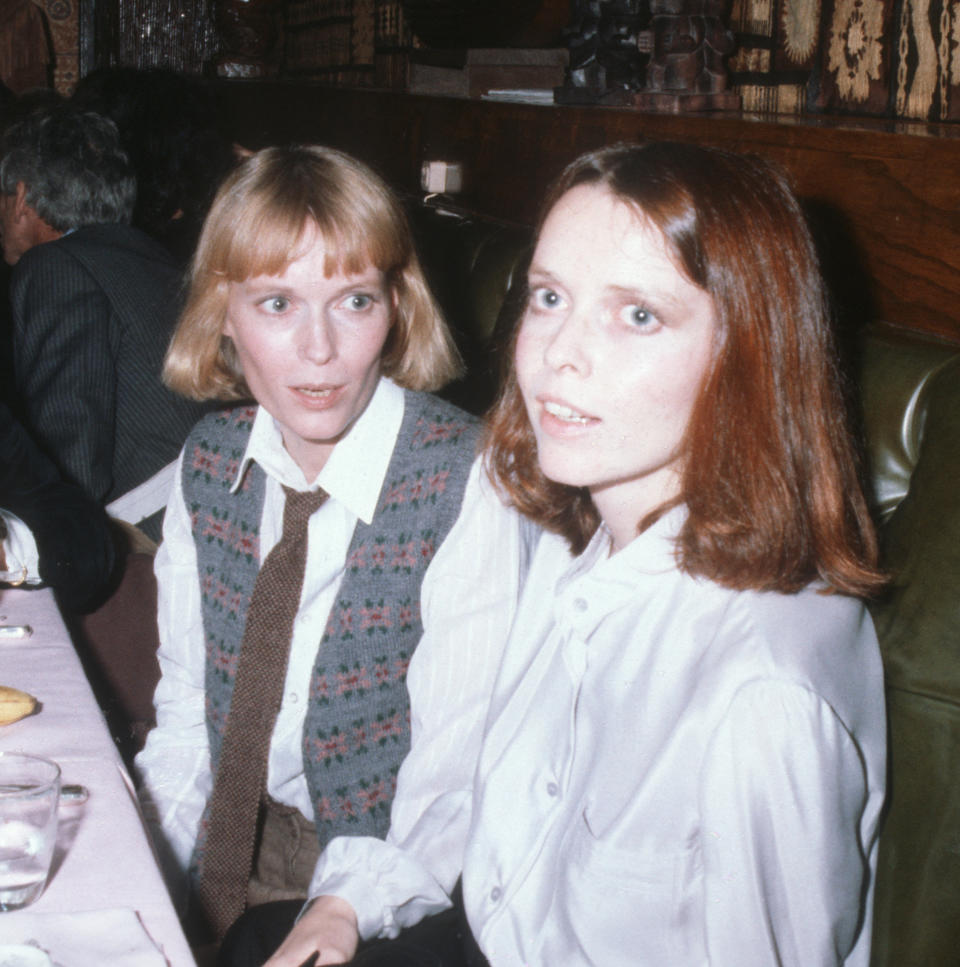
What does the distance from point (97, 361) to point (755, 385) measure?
193cm

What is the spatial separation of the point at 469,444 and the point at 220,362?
506mm

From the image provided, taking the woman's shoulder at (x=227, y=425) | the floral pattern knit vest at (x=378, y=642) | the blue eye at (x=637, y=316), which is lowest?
the floral pattern knit vest at (x=378, y=642)

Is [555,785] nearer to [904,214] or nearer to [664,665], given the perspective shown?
[664,665]

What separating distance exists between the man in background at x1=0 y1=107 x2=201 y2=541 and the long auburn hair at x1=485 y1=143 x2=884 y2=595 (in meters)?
1.77

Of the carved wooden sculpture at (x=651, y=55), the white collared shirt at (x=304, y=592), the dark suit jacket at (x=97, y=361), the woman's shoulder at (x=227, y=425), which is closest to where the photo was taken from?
the white collared shirt at (x=304, y=592)

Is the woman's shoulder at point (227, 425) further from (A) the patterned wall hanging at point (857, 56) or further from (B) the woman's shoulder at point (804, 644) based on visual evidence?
(A) the patterned wall hanging at point (857, 56)

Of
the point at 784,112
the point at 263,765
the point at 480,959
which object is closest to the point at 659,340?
the point at 480,959

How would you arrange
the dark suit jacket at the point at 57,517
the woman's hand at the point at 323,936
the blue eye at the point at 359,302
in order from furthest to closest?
the dark suit jacket at the point at 57,517 → the blue eye at the point at 359,302 → the woman's hand at the point at 323,936

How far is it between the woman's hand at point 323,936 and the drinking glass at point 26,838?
1.22 ft

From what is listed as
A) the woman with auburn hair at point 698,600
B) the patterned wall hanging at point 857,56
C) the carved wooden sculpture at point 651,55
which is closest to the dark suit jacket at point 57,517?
the woman with auburn hair at point 698,600

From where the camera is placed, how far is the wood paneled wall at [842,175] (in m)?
1.64

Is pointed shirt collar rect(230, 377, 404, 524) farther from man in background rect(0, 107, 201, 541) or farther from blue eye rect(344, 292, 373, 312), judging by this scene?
man in background rect(0, 107, 201, 541)

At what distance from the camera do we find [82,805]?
42.4 inches

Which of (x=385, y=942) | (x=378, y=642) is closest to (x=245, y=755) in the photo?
(x=378, y=642)
